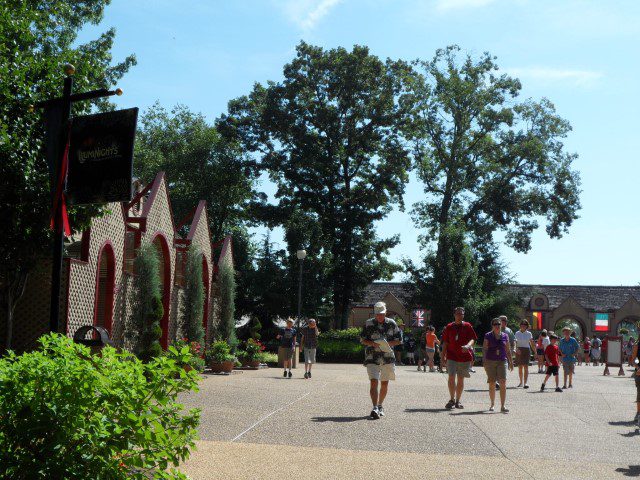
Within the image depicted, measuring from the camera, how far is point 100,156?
31.0 feet

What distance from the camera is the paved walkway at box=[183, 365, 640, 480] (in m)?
7.63

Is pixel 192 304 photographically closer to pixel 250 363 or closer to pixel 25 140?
pixel 250 363

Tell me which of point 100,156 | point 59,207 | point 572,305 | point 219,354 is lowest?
point 219,354

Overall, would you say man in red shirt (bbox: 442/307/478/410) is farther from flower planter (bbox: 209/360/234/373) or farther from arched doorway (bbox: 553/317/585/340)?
arched doorway (bbox: 553/317/585/340)

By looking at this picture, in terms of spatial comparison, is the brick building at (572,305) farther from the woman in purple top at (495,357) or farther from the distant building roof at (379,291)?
the woman in purple top at (495,357)

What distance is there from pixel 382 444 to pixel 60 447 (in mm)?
5304

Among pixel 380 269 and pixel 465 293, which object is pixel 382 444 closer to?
pixel 465 293

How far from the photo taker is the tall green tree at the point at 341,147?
46.8 meters

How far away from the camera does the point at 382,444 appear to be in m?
9.20

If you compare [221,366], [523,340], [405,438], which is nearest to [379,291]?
[221,366]

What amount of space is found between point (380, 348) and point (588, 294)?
66648 mm

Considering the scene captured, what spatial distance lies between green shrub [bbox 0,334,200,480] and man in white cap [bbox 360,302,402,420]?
746 cm

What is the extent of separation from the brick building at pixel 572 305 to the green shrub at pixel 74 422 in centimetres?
6483

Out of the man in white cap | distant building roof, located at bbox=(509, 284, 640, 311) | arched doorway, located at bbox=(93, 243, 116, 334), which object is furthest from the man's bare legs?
distant building roof, located at bbox=(509, 284, 640, 311)
